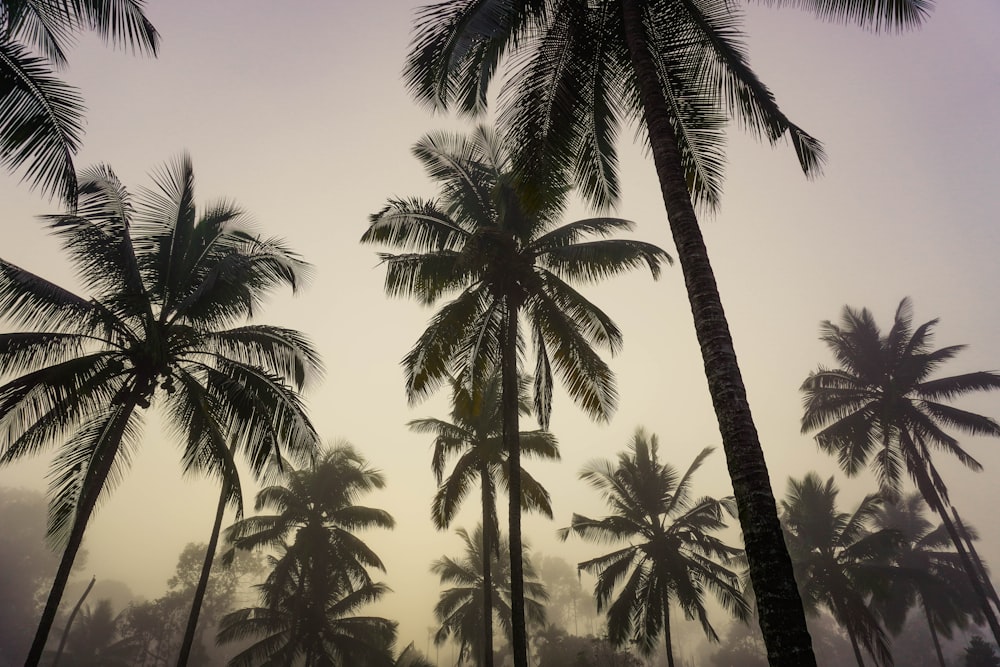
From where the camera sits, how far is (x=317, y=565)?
78.0ft

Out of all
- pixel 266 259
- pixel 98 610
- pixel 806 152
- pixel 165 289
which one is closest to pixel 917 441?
pixel 806 152

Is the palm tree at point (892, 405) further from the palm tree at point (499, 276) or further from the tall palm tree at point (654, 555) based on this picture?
the palm tree at point (499, 276)

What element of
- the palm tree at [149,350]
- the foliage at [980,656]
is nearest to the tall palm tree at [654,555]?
the palm tree at [149,350]

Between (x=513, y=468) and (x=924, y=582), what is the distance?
1129 inches

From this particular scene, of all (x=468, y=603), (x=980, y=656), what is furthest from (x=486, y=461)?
(x=980, y=656)

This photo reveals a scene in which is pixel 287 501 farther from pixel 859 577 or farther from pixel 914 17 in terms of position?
pixel 859 577

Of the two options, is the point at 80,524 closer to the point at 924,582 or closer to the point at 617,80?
the point at 617,80

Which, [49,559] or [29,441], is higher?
[49,559]

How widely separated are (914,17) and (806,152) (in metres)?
1.91

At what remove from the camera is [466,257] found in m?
11.7

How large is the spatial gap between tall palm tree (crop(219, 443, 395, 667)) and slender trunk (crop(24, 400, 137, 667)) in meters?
14.7

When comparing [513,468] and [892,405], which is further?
[892,405]

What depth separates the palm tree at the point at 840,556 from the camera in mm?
23766

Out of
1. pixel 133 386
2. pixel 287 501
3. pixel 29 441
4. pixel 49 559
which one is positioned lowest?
pixel 29 441
